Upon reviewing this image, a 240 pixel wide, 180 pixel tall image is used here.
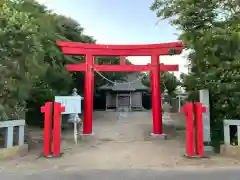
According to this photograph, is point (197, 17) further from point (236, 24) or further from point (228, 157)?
point (228, 157)

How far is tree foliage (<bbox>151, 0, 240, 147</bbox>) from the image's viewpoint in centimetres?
735

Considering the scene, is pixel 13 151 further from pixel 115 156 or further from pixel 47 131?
pixel 115 156

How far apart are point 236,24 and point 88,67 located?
549 cm

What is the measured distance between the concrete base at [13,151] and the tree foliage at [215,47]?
5.66 meters

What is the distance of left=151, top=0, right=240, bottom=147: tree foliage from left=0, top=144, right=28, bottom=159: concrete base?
566 cm

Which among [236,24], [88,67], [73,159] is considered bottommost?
A: [73,159]

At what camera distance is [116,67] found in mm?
10531

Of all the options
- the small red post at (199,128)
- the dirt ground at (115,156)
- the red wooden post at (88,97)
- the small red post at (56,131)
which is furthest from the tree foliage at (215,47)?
the small red post at (56,131)

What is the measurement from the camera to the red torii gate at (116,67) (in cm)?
1018

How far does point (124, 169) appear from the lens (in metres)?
5.85

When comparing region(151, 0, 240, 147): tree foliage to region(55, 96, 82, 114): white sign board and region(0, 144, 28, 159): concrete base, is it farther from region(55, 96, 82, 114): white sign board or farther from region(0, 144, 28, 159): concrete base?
region(0, 144, 28, 159): concrete base

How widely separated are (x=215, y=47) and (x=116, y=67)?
420 cm

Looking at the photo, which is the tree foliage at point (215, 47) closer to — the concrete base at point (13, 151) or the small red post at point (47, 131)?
the small red post at point (47, 131)

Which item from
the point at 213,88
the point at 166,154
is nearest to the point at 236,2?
the point at 213,88
